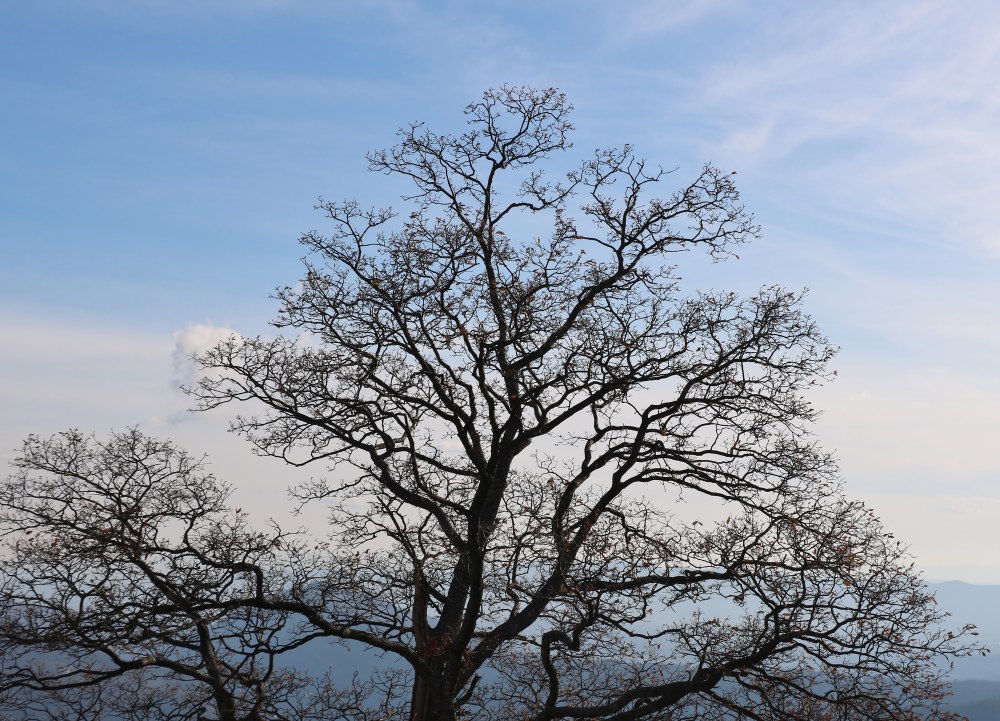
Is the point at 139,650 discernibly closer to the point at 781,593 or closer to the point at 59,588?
the point at 59,588

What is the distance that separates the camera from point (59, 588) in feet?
45.4

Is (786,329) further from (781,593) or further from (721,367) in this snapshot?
(781,593)

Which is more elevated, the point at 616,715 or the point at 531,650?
the point at 531,650

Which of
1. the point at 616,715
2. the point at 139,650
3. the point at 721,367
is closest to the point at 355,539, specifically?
the point at 139,650

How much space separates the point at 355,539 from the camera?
567 inches

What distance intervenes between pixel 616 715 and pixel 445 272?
7.14m

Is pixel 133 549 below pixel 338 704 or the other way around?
the other way around

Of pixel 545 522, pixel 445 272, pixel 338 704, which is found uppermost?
pixel 445 272

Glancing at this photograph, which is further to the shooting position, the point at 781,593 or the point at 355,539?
the point at 355,539

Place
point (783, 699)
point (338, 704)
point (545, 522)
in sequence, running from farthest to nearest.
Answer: point (338, 704)
point (783, 699)
point (545, 522)

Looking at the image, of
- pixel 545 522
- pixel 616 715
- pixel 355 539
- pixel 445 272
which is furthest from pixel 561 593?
pixel 445 272

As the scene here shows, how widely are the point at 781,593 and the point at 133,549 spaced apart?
30.6 ft

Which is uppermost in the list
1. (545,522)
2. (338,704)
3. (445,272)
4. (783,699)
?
(445,272)

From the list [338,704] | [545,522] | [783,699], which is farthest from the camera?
[338,704]
